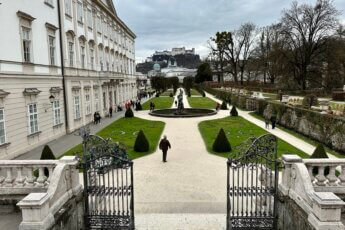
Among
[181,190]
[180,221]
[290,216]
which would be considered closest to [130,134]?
[181,190]

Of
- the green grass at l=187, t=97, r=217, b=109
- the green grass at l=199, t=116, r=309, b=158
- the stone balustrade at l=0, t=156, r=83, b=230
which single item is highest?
the stone balustrade at l=0, t=156, r=83, b=230

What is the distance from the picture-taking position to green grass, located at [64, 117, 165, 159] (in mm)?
16203

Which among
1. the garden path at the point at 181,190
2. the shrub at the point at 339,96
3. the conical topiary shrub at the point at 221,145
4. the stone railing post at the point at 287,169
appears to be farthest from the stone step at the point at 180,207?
the shrub at the point at 339,96

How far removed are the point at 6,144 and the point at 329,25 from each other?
131ft

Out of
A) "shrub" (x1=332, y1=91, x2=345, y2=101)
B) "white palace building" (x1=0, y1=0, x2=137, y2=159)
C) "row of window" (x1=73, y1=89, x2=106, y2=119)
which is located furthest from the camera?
"shrub" (x1=332, y1=91, x2=345, y2=101)

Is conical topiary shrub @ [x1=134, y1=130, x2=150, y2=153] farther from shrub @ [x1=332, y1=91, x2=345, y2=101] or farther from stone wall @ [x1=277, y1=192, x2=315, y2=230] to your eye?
shrub @ [x1=332, y1=91, x2=345, y2=101]

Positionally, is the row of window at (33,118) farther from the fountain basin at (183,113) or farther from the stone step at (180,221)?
the fountain basin at (183,113)

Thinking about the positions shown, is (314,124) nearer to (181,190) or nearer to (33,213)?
(181,190)

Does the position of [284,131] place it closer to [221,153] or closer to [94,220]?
[221,153]

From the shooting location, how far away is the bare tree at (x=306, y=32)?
38.5 metres

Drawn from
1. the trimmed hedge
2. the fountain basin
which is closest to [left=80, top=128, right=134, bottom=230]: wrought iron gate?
the trimmed hedge

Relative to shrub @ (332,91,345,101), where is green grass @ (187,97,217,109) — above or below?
below

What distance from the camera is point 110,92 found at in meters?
37.7

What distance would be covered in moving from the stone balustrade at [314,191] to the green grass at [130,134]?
Answer: 9386 millimetres
